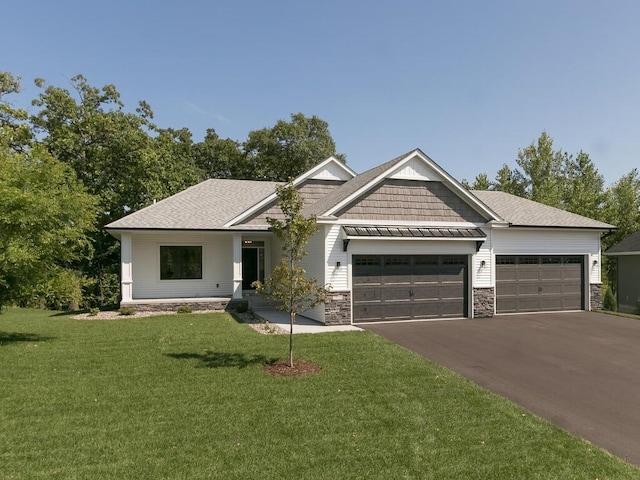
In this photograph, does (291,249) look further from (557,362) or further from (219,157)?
(219,157)

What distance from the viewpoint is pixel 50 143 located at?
76.3 feet

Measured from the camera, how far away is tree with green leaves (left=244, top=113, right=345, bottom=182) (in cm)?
3800

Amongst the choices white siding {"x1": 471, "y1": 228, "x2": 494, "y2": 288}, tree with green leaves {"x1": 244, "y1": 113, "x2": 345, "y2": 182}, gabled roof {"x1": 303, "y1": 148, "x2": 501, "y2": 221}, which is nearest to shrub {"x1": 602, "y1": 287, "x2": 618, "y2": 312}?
white siding {"x1": 471, "y1": 228, "x2": 494, "y2": 288}

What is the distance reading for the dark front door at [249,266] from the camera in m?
18.9

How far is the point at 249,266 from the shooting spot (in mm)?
19000

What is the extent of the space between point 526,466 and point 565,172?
4256cm

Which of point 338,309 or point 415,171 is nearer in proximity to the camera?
point 338,309

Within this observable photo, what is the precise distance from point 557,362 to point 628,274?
639 inches

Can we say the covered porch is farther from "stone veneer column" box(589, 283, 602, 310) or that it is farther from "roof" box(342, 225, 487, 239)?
"stone veneer column" box(589, 283, 602, 310)

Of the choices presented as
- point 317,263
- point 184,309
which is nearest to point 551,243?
point 317,263

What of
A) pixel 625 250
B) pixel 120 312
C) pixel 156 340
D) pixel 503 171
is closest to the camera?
pixel 156 340

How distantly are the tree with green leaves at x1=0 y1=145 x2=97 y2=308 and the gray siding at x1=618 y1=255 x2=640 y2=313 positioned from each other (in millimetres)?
23498

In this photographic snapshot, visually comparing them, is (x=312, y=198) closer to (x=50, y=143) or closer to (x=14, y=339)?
(x=14, y=339)

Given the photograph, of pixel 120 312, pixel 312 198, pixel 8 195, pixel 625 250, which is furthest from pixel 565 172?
pixel 8 195
